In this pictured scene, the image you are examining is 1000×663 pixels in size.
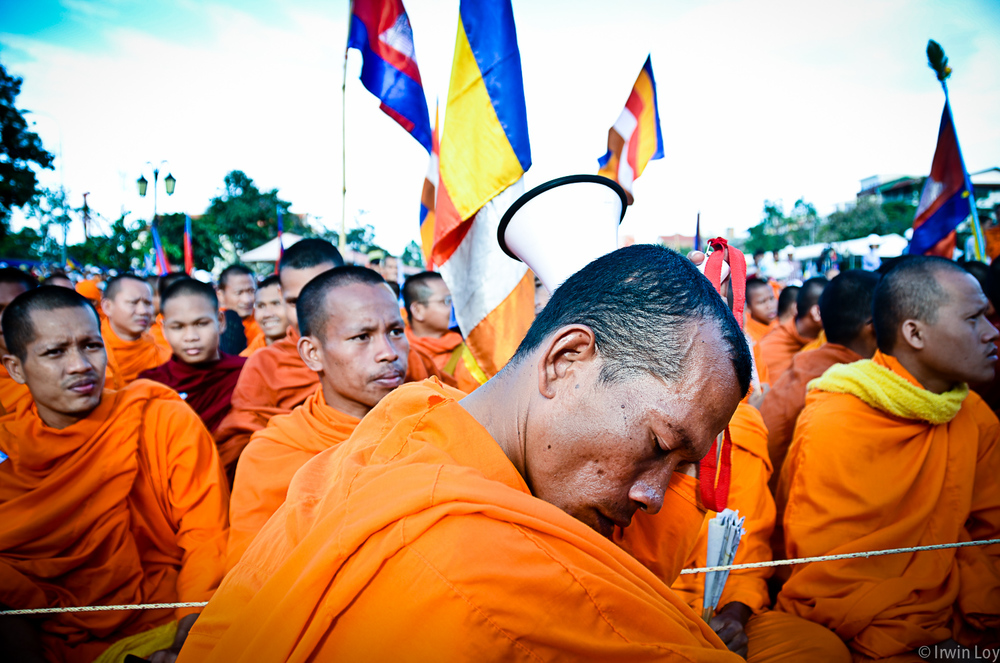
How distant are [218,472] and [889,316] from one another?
12.0 feet

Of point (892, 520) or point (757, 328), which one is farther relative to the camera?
point (757, 328)

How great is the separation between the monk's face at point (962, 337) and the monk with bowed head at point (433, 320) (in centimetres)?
356

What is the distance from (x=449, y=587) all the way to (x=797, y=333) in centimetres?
639

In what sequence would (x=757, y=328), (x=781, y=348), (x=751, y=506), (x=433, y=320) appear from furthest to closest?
(x=757, y=328), (x=781, y=348), (x=433, y=320), (x=751, y=506)

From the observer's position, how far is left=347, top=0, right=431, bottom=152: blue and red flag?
3863 millimetres

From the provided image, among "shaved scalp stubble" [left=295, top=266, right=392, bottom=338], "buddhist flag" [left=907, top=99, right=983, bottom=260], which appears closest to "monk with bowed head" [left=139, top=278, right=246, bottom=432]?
"shaved scalp stubble" [left=295, top=266, right=392, bottom=338]

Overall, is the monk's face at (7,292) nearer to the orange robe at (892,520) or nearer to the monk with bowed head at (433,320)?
the monk with bowed head at (433,320)

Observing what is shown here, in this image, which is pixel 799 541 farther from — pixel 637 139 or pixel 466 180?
pixel 637 139

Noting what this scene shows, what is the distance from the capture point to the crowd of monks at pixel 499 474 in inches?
33.6

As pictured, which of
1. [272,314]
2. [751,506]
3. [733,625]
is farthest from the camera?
[272,314]

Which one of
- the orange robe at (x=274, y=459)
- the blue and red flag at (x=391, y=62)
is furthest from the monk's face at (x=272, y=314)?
the orange robe at (x=274, y=459)

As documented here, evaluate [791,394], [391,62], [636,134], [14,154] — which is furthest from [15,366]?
[14,154]

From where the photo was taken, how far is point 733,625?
2.44 metres

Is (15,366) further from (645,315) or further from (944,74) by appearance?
(944,74)
